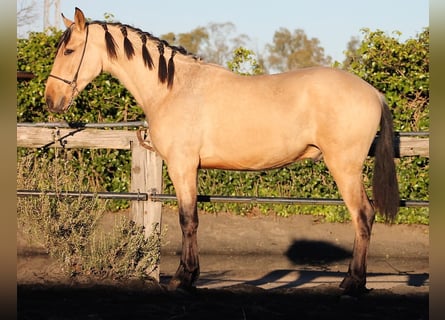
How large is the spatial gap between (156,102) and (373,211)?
6.52ft

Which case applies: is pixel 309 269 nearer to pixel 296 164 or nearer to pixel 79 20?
pixel 296 164

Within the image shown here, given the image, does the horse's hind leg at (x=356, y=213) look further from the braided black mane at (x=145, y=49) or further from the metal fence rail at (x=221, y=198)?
the braided black mane at (x=145, y=49)

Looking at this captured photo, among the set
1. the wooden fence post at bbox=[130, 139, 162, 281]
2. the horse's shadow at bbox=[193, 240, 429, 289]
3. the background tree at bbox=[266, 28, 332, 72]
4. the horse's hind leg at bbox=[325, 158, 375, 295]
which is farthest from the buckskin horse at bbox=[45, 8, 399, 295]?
the background tree at bbox=[266, 28, 332, 72]

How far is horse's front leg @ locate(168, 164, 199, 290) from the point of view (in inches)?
203

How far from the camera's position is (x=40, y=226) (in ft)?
18.1

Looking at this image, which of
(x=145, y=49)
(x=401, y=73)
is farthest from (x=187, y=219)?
(x=401, y=73)

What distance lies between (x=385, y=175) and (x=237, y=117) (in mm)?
1288

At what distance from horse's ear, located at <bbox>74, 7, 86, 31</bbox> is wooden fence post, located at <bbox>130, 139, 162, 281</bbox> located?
115cm

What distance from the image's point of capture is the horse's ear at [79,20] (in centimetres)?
530

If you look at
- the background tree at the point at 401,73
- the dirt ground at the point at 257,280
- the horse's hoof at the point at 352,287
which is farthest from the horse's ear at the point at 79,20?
the background tree at the point at 401,73

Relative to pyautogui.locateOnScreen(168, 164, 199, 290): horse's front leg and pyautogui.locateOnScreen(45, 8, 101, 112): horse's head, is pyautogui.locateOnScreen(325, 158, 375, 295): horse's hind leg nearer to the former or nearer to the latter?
pyautogui.locateOnScreen(168, 164, 199, 290): horse's front leg

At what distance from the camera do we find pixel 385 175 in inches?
205

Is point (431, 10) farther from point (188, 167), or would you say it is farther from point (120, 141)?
A: point (120, 141)
